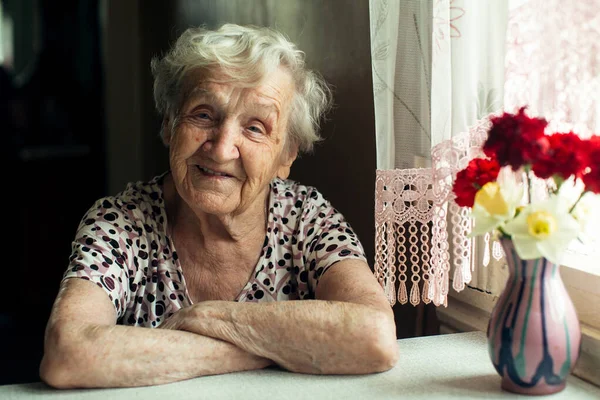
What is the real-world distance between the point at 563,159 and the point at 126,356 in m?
0.78

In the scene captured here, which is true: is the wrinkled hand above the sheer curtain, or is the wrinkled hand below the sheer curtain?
below

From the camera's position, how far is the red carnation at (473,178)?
1.10 metres

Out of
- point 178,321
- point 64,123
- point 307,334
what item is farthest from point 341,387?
point 64,123

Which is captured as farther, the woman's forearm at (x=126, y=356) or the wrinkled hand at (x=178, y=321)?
the wrinkled hand at (x=178, y=321)

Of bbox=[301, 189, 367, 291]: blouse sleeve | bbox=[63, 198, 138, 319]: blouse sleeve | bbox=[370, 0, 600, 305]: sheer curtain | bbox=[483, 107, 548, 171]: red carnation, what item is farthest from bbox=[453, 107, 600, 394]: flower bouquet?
bbox=[63, 198, 138, 319]: blouse sleeve

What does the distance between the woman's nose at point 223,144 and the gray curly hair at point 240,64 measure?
11cm

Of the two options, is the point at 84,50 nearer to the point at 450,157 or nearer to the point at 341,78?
the point at 341,78

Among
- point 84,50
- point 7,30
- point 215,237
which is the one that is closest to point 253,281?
point 215,237

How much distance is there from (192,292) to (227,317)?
36cm

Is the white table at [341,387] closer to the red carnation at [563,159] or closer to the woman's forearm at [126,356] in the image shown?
the woman's forearm at [126,356]

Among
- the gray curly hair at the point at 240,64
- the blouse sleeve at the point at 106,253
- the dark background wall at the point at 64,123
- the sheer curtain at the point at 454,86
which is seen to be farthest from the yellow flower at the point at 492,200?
the dark background wall at the point at 64,123

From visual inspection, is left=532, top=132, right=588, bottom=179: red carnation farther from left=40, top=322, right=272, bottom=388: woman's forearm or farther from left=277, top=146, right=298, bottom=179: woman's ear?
left=277, top=146, right=298, bottom=179: woman's ear

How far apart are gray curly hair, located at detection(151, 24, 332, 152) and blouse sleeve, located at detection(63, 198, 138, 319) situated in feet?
0.85

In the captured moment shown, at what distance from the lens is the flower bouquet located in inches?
39.9
